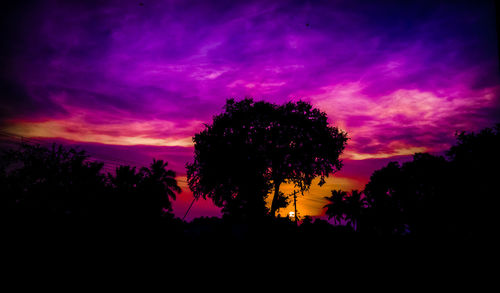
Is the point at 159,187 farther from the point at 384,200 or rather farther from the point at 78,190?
the point at 384,200

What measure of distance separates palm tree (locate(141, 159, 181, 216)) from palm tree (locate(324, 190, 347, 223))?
19293 mm

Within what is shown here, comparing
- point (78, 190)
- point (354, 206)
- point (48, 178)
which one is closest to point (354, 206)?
point (354, 206)

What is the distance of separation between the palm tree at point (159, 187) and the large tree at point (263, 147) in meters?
3.56

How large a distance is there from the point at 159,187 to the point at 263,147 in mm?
12843

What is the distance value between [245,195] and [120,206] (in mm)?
14240

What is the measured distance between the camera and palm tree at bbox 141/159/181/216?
25.9 metres

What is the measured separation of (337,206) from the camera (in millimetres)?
30672

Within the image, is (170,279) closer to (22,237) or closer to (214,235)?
(214,235)

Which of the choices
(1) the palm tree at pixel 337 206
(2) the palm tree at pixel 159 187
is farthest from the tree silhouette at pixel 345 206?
(2) the palm tree at pixel 159 187

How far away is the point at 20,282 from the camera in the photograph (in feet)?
30.2

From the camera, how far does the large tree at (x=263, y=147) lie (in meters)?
28.9

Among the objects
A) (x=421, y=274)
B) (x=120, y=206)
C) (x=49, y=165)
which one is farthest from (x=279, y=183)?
(x=49, y=165)

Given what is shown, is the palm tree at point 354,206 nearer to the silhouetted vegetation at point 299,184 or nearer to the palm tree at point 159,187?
the silhouetted vegetation at point 299,184

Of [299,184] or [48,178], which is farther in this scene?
[48,178]
